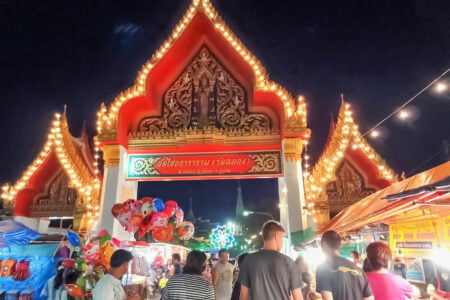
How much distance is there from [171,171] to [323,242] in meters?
6.73

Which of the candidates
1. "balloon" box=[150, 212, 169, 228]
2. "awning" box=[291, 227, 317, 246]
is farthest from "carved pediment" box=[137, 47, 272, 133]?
"awning" box=[291, 227, 317, 246]

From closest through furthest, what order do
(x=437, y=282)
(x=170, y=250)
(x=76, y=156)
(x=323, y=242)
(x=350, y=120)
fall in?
1. (x=323, y=242)
2. (x=437, y=282)
3. (x=350, y=120)
4. (x=76, y=156)
5. (x=170, y=250)

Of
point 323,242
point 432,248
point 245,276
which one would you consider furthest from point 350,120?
point 245,276

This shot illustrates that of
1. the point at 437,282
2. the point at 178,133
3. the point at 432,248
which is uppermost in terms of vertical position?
the point at 178,133

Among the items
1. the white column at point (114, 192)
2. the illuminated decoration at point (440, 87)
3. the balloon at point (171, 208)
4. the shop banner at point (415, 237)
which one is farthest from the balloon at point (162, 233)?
the illuminated decoration at point (440, 87)

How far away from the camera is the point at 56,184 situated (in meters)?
10.2

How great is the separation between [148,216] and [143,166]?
2.08 m

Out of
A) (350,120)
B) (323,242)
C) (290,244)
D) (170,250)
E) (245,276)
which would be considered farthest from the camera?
(170,250)

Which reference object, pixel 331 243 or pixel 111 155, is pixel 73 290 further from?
pixel 111 155

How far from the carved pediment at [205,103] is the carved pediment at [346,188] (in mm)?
2610

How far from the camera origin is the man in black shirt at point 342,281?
9.68 ft

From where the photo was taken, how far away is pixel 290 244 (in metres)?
8.70

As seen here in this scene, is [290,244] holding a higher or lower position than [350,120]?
lower

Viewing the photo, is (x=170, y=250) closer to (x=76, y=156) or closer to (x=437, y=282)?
(x=76, y=156)
